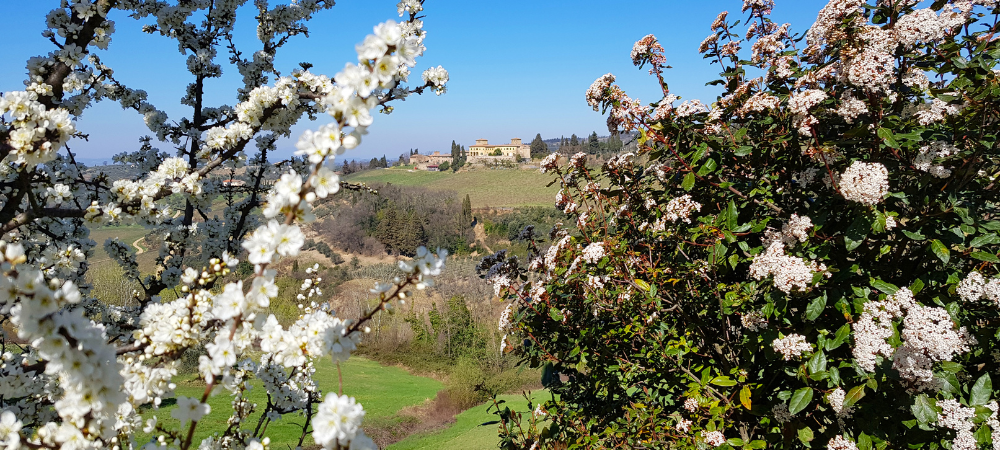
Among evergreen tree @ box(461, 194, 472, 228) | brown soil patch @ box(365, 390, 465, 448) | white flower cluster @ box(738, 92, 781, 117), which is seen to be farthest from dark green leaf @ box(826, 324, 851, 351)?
evergreen tree @ box(461, 194, 472, 228)

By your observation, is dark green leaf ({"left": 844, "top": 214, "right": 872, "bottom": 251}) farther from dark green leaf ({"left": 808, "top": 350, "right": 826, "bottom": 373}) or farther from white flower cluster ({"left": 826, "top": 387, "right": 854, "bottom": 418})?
white flower cluster ({"left": 826, "top": 387, "right": 854, "bottom": 418})

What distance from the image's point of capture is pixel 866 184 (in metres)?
1.67

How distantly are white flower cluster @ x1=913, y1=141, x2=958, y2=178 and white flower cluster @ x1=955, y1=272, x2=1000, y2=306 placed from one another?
38 centimetres

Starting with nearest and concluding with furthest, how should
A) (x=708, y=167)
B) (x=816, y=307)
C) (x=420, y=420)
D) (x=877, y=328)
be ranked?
(x=877, y=328) → (x=816, y=307) → (x=708, y=167) → (x=420, y=420)

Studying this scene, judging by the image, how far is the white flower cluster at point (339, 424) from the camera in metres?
1.04

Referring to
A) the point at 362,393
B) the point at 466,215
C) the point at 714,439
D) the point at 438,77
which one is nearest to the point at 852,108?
the point at 714,439

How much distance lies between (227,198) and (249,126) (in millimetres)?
1430

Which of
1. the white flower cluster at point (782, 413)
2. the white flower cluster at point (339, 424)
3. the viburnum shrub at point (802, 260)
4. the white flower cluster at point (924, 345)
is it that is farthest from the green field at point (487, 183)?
the white flower cluster at point (339, 424)

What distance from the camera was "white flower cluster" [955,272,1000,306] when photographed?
1586 mm

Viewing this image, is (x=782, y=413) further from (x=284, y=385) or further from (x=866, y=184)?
(x=284, y=385)

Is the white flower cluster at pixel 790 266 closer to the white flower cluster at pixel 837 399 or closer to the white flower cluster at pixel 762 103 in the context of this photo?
the white flower cluster at pixel 837 399

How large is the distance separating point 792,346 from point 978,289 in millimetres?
600

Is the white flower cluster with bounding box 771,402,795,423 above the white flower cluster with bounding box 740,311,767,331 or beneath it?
beneath

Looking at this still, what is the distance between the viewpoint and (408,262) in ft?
4.15
